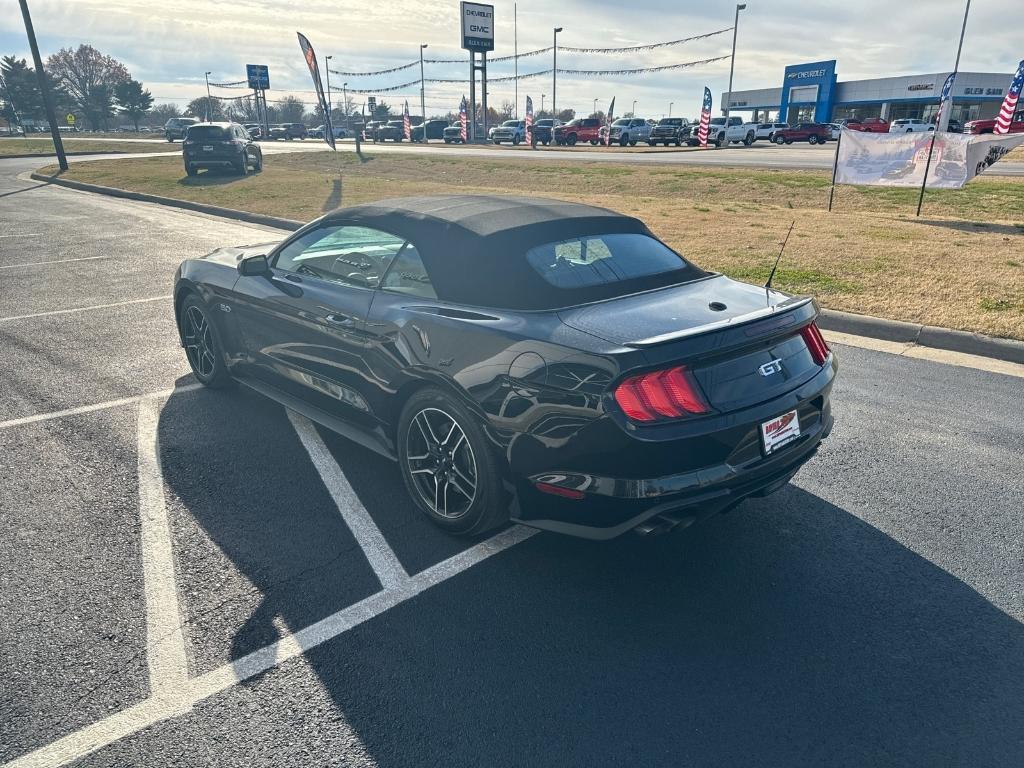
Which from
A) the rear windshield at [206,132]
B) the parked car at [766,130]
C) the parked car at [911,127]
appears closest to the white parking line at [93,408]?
the rear windshield at [206,132]

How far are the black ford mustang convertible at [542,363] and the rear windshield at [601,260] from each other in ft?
0.04

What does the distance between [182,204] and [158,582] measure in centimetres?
1644

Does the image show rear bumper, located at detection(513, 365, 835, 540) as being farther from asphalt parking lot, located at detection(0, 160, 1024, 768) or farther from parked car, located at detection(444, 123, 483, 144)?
parked car, located at detection(444, 123, 483, 144)

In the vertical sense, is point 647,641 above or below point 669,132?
below

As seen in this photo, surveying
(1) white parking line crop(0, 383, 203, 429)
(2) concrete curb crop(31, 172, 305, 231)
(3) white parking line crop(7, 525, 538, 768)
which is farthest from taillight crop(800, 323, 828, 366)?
(2) concrete curb crop(31, 172, 305, 231)

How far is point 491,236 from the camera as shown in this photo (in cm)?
343

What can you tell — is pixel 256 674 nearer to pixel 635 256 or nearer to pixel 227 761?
pixel 227 761

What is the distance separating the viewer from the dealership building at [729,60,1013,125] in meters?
64.5

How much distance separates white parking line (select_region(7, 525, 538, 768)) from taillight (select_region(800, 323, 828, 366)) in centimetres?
172

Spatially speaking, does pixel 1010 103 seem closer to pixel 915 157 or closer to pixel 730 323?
pixel 915 157

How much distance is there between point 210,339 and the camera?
5.13 meters

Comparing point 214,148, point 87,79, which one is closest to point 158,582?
point 214,148

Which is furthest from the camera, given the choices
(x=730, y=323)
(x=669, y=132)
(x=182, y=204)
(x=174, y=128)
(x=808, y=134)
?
(x=174, y=128)

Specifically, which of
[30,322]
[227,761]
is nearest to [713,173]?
[30,322]
